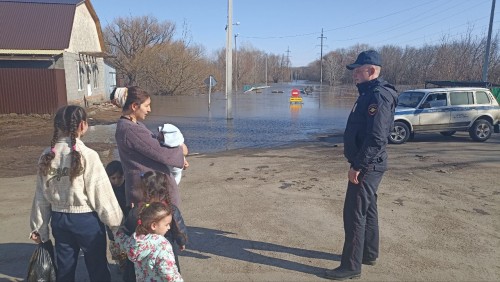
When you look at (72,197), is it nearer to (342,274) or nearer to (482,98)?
(342,274)

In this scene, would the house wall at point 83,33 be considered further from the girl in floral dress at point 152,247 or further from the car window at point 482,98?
the girl in floral dress at point 152,247

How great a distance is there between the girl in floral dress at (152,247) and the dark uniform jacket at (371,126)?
1747 millimetres

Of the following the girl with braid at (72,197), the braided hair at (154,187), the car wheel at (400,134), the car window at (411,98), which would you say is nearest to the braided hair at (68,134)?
the girl with braid at (72,197)

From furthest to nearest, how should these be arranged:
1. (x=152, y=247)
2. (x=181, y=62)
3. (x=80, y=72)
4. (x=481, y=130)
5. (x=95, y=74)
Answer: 1. (x=181, y=62)
2. (x=95, y=74)
3. (x=80, y=72)
4. (x=481, y=130)
5. (x=152, y=247)

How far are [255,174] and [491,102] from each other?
9.08 metres

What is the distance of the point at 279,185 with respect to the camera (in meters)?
6.78

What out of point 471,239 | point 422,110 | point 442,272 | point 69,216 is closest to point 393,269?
point 442,272

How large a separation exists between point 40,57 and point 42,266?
19.2m

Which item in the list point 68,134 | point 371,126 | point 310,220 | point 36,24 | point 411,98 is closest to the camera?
point 68,134

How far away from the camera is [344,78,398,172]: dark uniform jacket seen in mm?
3271

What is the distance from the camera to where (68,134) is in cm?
274

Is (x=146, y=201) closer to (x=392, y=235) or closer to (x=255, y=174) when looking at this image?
(x=392, y=235)

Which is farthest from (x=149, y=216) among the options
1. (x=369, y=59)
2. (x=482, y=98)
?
(x=482, y=98)

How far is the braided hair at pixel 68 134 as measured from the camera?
2691 millimetres
